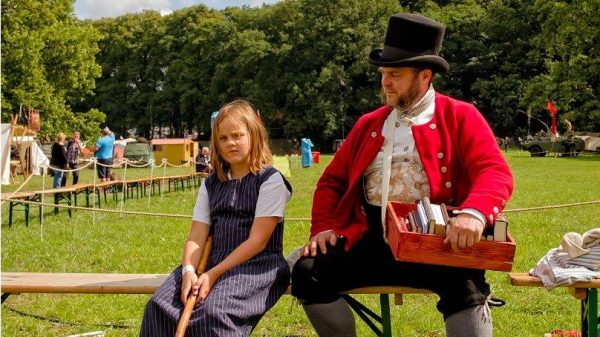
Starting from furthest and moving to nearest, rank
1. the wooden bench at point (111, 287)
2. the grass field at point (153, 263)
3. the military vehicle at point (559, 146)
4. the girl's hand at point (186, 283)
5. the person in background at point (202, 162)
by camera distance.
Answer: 1. the military vehicle at point (559, 146)
2. the person in background at point (202, 162)
3. the grass field at point (153, 263)
4. the wooden bench at point (111, 287)
5. the girl's hand at point (186, 283)

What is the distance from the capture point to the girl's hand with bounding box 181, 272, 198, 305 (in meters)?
2.94

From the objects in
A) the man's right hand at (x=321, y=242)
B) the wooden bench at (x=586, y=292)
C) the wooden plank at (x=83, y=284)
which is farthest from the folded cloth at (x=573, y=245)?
the wooden plank at (x=83, y=284)

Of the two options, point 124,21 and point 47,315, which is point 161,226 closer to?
point 47,315

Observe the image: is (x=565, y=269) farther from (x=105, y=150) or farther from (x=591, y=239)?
(x=105, y=150)

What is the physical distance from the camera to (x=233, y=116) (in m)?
3.28

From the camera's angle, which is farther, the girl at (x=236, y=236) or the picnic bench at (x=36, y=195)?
the picnic bench at (x=36, y=195)

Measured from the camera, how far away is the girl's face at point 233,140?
10.8ft

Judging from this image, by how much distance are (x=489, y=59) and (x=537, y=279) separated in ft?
154

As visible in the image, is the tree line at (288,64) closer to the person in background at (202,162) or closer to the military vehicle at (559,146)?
the military vehicle at (559,146)

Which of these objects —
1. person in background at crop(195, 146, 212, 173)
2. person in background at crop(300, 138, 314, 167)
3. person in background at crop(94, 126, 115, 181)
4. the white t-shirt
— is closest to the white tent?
person in background at crop(94, 126, 115, 181)

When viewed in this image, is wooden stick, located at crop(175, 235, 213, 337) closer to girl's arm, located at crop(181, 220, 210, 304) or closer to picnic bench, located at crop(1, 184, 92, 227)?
girl's arm, located at crop(181, 220, 210, 304)

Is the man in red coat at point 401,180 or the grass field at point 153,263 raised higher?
the man in red coat at point 401,180

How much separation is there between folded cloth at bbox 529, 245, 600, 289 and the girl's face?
60.1 inches

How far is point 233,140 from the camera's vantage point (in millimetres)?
3283
